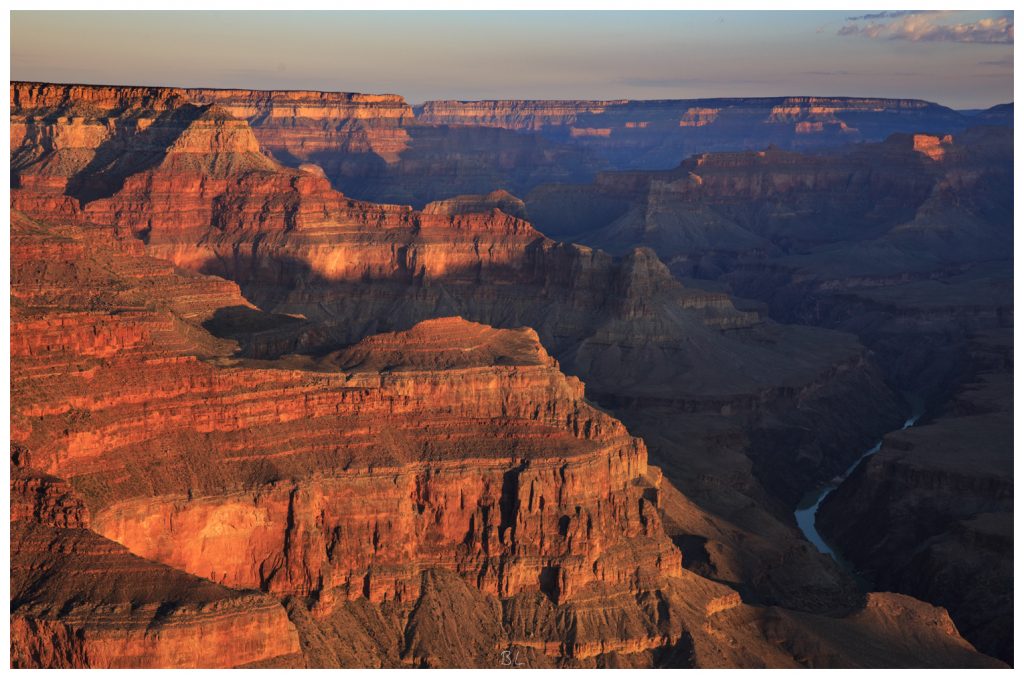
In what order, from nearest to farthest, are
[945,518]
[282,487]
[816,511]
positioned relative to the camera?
[282,487]
[945,518]
[816,511]

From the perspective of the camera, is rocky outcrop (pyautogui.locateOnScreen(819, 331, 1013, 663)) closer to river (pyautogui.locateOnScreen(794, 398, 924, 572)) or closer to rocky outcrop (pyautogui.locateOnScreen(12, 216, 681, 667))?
river (pyautogui.locateOnScreen(794, 398, 924, 572))

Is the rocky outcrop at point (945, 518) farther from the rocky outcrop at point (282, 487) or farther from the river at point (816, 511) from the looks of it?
the rocky outcrop at point (282, 487)

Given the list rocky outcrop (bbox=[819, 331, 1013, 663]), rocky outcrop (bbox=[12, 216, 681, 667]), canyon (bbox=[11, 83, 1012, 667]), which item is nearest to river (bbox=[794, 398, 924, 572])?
rocky outcrop (bbox=[819, 331, 1013, 663])

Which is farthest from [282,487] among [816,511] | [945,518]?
[816,511]

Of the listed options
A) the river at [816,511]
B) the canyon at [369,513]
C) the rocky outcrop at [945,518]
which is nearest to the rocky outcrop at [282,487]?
the canyon at [369,513]

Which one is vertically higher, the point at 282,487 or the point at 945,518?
A: the point at 282,487

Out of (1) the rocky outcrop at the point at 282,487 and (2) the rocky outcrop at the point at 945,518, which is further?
(2) the rocky outcrop at the point at 945,518

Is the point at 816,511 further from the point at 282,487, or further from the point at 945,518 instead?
the point at 282,487

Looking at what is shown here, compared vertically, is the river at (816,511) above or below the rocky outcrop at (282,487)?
below

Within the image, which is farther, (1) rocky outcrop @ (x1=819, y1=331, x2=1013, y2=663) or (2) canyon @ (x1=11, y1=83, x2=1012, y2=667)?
(1) rocky outcrop @ (x1=819, y1=331, x2=1013, y2=663)

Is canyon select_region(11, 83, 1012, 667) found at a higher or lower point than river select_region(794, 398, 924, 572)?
higher

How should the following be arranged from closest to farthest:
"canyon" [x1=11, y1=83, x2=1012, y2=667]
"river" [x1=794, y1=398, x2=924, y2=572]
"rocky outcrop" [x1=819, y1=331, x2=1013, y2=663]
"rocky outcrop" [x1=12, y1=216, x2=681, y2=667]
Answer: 1. "rocky outcrop" [x1=12, y1=216, x2=681, y2=667]
2. "canyon" [x1=11, y1=83, x2=1012, y2=667]
3. "rocky outcrop" [x1=819, y1=331, x2=1013, y2=663]
4. "river" [x1=794, y1=398, x2=924, y2=572]

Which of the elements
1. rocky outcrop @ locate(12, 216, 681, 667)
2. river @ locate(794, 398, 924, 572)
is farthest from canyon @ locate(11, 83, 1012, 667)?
river @ locate(794, 398, 924, 572)

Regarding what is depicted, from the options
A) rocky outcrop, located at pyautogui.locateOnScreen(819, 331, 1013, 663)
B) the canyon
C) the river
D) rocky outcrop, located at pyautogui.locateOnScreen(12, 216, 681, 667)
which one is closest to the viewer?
rocky outcrop, located at pyautogui.locateOnScreen(12, 216, 681, 667)
